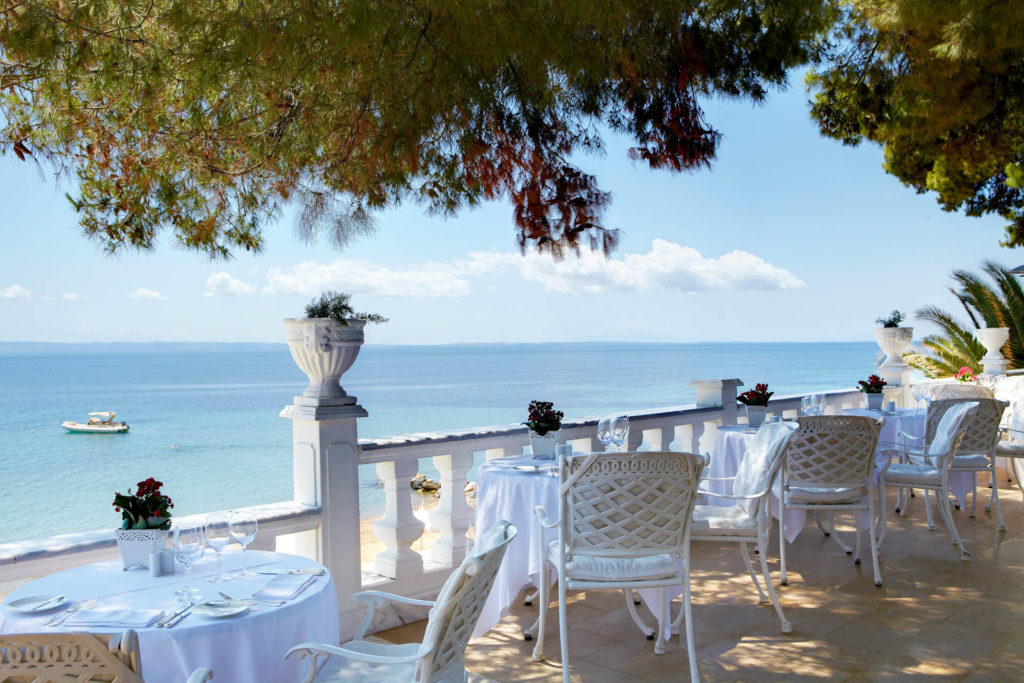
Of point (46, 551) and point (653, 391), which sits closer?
point (46, 551)

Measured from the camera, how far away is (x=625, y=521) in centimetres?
320

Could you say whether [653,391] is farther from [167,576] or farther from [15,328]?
[167,576]

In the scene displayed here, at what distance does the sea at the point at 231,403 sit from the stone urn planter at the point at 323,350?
12.3ft

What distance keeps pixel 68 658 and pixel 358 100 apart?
2.14 m

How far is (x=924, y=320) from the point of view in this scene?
512 inches

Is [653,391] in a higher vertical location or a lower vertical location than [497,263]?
lower

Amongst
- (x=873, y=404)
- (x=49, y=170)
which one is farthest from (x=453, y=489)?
(x=873, y=404)

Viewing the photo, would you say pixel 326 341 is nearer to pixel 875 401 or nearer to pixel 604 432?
pixel 604 432

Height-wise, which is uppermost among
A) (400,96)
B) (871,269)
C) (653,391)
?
(871,269)

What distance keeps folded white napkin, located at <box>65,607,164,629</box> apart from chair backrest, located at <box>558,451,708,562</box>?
5.32ft

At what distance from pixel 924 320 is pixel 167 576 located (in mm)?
13056

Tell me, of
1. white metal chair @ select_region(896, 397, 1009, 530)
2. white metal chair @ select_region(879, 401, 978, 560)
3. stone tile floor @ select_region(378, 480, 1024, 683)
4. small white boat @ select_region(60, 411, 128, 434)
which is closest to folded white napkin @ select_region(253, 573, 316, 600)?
stone tile floor @ select_region(378, 480, 1024, 683)

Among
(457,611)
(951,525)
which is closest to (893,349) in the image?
(951,525)

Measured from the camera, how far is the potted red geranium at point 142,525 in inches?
98.9
